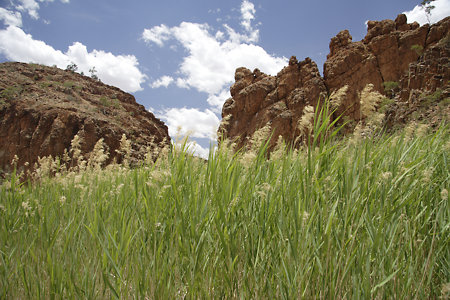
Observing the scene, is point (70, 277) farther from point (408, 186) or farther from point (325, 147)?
point (408, 186)

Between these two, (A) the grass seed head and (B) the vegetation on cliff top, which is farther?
(A) the grass seed head

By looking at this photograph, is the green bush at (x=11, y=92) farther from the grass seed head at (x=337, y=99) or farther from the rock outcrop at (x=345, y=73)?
the grass seed head at (x=337, y=99)

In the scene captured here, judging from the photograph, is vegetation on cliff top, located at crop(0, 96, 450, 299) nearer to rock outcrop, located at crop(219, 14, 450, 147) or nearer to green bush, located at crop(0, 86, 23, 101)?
green bush, located at crop(0, 86, 23, 101)

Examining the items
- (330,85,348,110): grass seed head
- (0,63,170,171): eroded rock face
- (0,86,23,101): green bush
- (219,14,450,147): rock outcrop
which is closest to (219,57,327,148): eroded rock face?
(219,14,450,147): rock outcrop

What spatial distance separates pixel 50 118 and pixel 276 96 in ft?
108

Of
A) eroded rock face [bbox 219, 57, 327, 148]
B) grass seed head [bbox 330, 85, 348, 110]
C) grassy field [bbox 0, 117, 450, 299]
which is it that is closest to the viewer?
grassy field [bbox 0, 117, 450, 299]

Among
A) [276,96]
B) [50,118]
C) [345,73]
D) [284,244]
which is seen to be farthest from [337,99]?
[276,96]

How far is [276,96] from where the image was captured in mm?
46500

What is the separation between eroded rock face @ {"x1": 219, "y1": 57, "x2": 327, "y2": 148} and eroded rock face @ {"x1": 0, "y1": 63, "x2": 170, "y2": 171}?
16205mm

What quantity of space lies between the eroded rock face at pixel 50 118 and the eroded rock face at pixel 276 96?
1621cm

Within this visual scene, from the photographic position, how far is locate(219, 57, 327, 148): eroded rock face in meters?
43.0

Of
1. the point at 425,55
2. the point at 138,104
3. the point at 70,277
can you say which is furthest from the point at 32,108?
the point at 425,55

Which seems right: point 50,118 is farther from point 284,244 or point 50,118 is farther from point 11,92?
point 284,244

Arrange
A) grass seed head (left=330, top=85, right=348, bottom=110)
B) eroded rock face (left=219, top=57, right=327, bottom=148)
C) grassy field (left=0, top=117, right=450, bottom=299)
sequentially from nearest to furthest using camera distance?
grassy field (left=0, top=117, right=450, bottom=299), grass seed head (left=330, top=85, right=348, bottom=110), eroded rock face (left=219, top=57, right=327, bottom=148)
